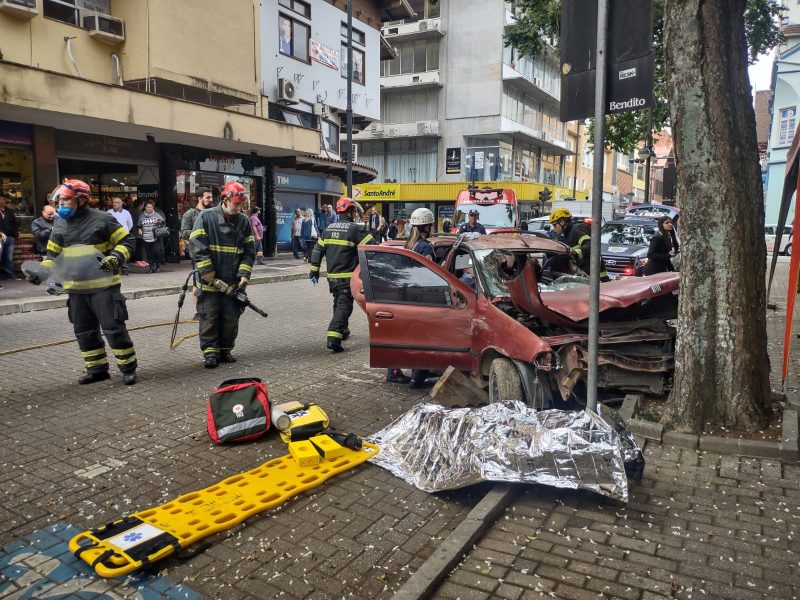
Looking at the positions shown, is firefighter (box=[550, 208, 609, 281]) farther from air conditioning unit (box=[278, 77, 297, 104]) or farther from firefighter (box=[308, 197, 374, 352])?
air conditioning unit (box=[278, 77, 297, 104])

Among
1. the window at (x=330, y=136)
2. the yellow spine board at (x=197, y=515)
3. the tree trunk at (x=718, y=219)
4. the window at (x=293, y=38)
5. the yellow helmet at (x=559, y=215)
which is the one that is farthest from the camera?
the window at (x=330, y=136)

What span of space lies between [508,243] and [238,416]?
3.02 meters

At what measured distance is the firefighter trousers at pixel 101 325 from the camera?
597cm

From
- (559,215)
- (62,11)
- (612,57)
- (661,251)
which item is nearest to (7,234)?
(62,11)

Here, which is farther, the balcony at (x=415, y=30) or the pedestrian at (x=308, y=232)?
the balcony at (x=415, y=30)

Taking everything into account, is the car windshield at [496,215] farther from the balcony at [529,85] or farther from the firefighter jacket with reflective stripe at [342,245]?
the balcony at [529,85]

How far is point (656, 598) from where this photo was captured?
2748 millimetres

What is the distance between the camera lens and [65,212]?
5.88m

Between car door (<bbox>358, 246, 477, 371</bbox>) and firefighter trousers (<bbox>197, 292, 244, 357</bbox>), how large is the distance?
5.85 feet

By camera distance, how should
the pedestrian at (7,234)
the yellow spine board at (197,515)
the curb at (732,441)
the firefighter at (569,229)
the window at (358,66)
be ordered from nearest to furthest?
the yellow spine board at (197,515), the curb at (732,441), the firefighter at (569,229), the pedestrian at (7,234), the window at (358,66)

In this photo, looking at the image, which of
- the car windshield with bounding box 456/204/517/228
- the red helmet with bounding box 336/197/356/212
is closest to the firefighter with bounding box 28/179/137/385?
the red helmet with bounding box 336/197/356/212

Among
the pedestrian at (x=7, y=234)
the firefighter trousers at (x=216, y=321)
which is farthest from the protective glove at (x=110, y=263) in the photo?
the pedestrian at (x=7, y=234)

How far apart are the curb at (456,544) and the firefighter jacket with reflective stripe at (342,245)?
4392 mm

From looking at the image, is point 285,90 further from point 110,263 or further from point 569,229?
point 110,263
